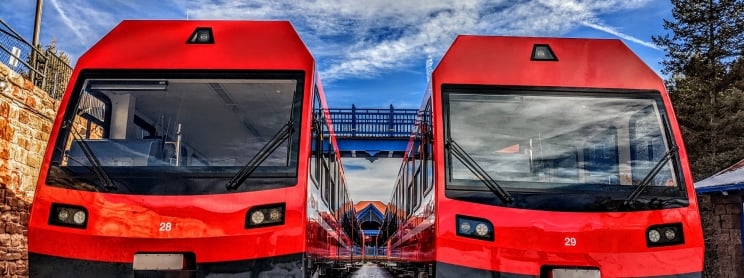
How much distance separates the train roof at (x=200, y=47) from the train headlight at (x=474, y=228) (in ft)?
6.20

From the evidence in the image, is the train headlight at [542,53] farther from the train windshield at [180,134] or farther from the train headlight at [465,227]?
the train windshield at [180,134]

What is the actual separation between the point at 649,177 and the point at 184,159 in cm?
384

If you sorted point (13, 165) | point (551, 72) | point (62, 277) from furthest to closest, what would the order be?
point (13, 165), point (551, 72), point (62, 277)

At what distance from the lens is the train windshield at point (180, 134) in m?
5.01

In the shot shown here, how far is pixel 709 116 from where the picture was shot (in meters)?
27.5

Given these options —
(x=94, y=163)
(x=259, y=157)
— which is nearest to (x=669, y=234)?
(x=259, y=157)

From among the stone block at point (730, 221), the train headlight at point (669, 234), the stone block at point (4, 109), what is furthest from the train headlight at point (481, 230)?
the stone block at point (730, 221)

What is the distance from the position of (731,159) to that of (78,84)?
24986mm

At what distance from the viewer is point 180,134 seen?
18.0ft

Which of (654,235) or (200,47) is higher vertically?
(200,47)

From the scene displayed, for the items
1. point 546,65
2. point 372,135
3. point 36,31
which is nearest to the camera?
point 546,65

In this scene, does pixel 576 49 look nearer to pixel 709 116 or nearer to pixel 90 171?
pixel 90 171

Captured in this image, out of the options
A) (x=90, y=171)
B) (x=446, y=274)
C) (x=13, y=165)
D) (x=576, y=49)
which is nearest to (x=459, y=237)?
(x=446, y=274)

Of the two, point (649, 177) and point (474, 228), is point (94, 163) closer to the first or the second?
point (474, 228)
